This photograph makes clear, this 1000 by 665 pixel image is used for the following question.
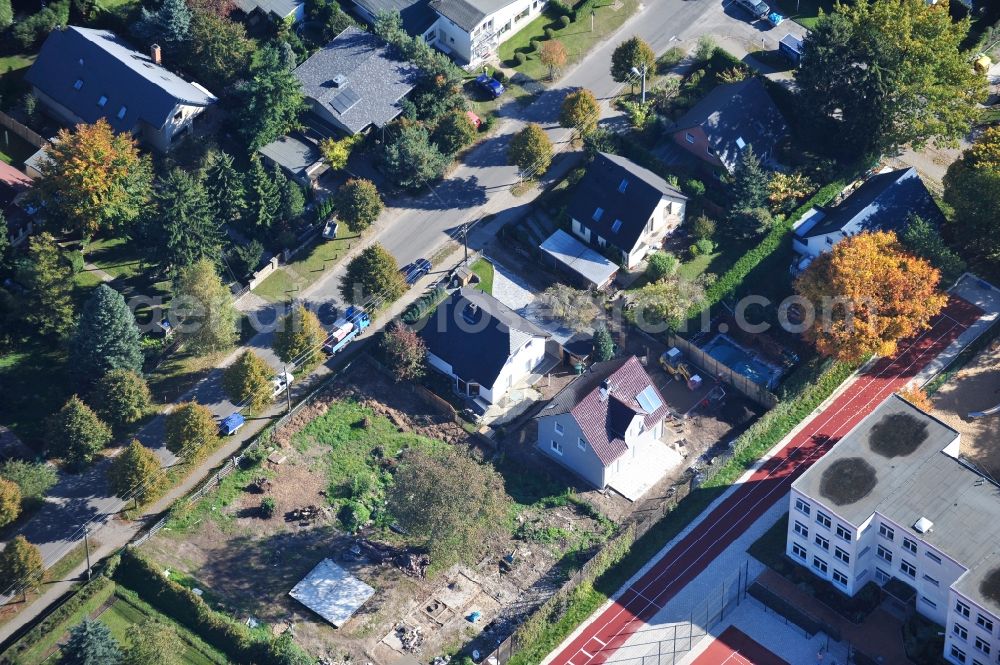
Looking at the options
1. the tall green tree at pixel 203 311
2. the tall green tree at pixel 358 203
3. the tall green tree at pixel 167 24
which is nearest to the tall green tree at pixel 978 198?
the tall green tree at pixel 358 203

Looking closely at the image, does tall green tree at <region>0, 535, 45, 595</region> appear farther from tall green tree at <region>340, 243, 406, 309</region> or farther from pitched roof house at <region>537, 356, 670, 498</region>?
pitched roof house at <region>537, 356, 670, 498</region>

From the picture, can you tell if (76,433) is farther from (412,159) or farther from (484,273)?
(412,159)

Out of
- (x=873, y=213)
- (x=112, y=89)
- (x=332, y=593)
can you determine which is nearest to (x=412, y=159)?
(x=112, y=89)

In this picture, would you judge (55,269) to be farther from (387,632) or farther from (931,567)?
(931,567)

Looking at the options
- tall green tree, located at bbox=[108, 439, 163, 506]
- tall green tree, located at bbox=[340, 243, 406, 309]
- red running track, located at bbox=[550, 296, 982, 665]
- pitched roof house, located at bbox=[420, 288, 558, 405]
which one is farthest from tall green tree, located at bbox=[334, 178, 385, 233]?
red running track, located at bbox=[550, 296, 982, 665]

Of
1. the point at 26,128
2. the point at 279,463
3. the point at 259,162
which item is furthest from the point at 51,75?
the point at 279,463
